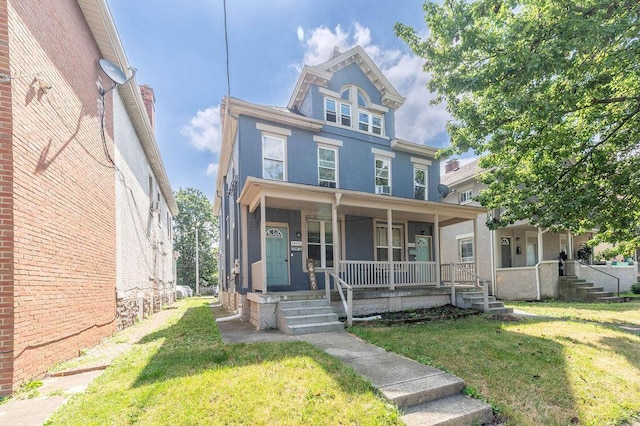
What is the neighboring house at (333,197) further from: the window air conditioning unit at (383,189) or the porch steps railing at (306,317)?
the porch steps railing at (306,317)

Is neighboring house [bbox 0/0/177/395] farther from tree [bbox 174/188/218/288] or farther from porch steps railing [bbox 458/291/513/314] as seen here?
tree [bbox 174/188/218/288]

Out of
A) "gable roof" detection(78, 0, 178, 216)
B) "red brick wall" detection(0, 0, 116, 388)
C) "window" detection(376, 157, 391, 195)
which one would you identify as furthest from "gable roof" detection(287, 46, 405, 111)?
"red brick wall" detection(0, 0, 116, 388)

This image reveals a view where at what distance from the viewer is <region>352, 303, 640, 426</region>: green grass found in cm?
358

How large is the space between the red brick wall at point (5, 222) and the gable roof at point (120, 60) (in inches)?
126

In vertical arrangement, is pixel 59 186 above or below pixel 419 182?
below

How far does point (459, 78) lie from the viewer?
689 cm

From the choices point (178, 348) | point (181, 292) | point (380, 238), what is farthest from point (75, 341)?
point (181, 292)

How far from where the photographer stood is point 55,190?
16.2 ft

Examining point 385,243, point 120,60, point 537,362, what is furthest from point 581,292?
point 120,60

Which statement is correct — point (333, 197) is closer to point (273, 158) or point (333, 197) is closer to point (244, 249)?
Answer: point (273, 158)

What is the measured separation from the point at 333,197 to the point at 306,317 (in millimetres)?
3236

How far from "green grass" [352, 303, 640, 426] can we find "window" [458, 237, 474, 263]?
27.1ft

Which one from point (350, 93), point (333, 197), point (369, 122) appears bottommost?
point (333, 197)

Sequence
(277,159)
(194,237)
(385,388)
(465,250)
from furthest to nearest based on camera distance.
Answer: (194,237) < (465,250) < (277,159) < (385,388)
